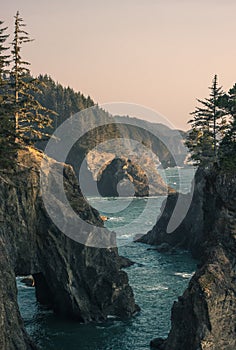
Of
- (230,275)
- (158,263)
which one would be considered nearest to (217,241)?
(230,275)

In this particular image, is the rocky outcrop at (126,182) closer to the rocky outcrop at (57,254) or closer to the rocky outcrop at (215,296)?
the rocky outcrop at (57,254)

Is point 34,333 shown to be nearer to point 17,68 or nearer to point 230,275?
point 230,275

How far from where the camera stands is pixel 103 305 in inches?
2415

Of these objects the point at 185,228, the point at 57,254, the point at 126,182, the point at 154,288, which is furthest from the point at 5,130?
the point at 126,182

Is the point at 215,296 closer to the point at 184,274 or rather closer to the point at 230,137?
the point at 230,137

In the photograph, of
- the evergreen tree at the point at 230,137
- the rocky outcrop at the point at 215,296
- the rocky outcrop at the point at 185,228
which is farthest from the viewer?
the rocky outcrop at the point at 185,228

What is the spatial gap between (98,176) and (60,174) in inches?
5299

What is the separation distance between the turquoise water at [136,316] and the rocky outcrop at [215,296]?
11770 millimetres

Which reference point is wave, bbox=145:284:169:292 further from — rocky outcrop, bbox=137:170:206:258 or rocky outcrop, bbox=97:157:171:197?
rocky outcrop, bbox=97:157:171:197

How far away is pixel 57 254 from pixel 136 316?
13371 mm

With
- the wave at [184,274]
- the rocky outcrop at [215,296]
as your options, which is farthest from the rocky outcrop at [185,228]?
the rocky outcrop at [215,296]

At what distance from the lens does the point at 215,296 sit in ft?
130

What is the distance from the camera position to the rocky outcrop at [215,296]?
39.1m

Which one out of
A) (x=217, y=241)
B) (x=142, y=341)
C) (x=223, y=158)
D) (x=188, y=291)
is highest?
(x=223, y=158)
